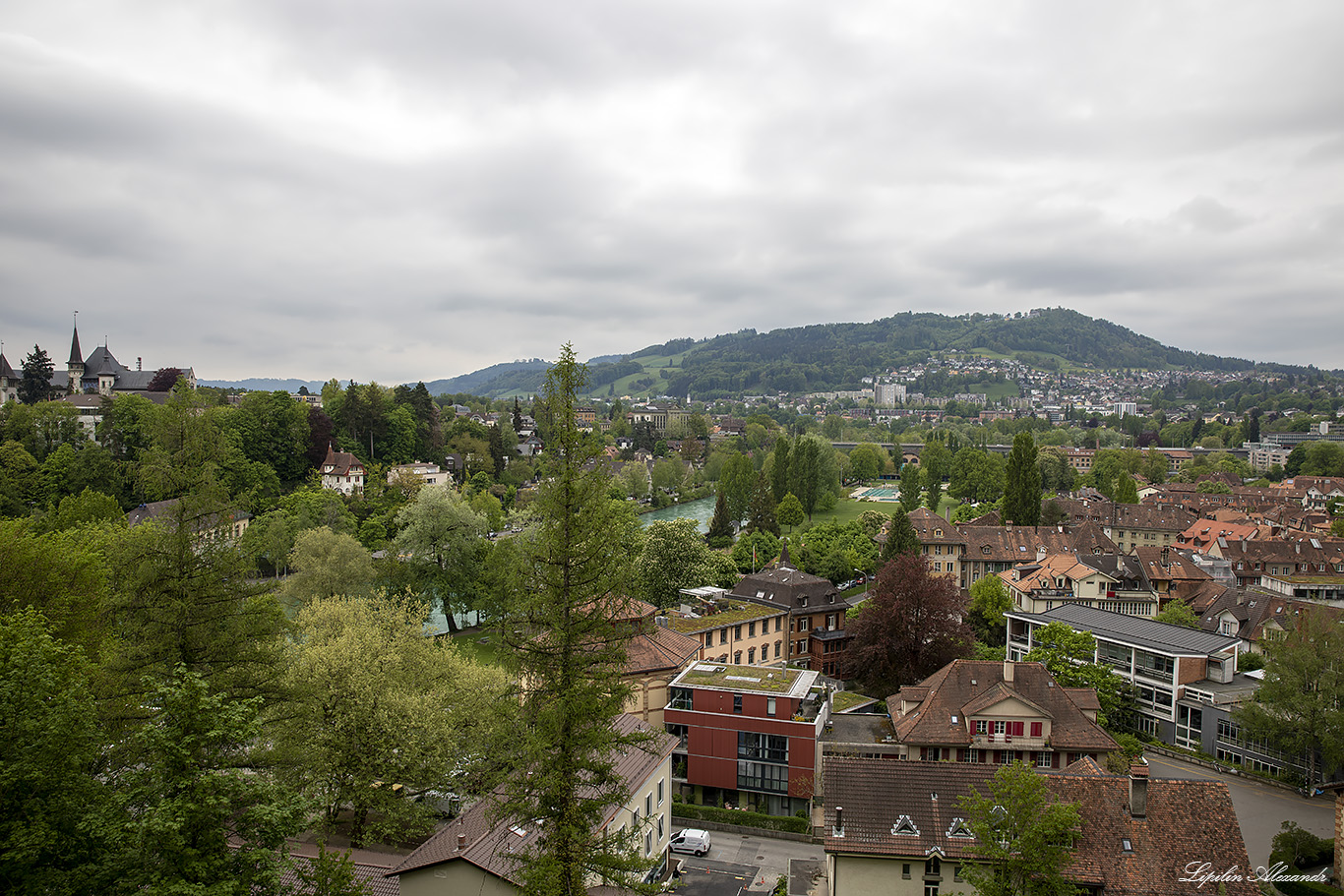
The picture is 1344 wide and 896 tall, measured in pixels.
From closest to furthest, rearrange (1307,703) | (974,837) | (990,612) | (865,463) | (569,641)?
1. (569,641)
2. (974,837)
3. (1307,703)
4. (990,612)
5. (865,463)

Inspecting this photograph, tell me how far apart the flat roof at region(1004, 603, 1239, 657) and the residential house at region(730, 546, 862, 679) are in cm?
893

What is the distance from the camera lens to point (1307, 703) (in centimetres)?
2594

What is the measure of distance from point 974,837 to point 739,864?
822cm

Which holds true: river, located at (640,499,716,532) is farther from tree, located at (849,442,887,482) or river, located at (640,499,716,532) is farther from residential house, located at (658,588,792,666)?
residential house, located at (658,588,792,666)

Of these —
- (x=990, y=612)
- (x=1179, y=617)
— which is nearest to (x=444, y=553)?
(x=990, y=612)

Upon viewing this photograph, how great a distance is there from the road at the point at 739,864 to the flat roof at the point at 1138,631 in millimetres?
19077

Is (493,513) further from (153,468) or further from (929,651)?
(153,468)

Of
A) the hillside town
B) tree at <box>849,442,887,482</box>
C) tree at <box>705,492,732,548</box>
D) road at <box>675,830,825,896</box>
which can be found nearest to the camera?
the hillside town

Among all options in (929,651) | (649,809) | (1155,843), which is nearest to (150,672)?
(649,809)

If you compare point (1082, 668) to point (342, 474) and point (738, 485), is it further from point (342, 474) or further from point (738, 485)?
point (342, 474)

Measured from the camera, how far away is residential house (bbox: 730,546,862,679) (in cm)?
3931

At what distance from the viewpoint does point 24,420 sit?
5791cm

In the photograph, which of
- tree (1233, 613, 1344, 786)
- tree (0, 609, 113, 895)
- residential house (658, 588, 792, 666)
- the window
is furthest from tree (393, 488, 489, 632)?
tree (1233, 613, 1344, 786)

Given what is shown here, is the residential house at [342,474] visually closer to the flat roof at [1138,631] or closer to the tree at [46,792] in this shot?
the flat roof at [1138,631]
